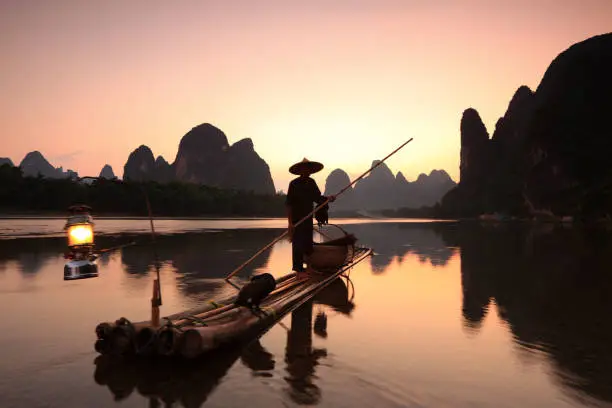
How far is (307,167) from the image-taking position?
1144cm

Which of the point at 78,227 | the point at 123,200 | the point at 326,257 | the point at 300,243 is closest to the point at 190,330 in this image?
the point at 78,227

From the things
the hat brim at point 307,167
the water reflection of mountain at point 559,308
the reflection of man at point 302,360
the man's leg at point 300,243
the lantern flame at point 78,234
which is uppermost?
the hat brim at point 307,167

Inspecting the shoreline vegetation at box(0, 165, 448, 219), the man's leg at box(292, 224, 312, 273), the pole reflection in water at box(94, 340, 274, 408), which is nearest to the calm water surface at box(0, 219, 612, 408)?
the pole reflection in water at box(94, 340, 274, 408)

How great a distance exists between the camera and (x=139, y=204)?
99.2 m

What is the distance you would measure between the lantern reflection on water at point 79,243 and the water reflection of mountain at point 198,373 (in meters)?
1.19

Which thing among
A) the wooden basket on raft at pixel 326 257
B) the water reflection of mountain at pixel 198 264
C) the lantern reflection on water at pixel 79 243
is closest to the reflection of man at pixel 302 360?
the lantern reflection on water at pixel 79 243

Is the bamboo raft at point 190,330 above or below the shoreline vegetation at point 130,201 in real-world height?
below

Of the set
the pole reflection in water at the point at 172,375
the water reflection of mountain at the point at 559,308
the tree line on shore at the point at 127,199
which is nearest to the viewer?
the pole reflection in water at the point at 172,375

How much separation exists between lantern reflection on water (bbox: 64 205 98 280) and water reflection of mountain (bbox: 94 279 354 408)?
1195 millimetres

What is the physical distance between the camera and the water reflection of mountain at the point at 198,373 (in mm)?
4785

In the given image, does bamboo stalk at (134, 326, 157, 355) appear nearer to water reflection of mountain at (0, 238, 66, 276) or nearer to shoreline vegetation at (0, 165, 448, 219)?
water reflection of mountain at (0, 238, 66, 276)

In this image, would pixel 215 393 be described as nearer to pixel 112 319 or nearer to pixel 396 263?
pixel 112 319

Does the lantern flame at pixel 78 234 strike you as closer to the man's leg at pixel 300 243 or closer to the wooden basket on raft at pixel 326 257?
the man's leg at pixel 300 243

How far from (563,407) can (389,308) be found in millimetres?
5141
